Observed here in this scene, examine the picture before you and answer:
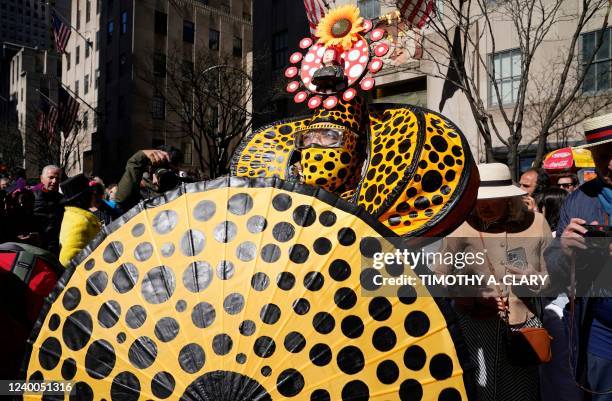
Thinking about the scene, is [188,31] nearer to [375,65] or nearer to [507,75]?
[507,75]

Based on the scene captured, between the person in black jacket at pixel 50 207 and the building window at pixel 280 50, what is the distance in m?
17.1

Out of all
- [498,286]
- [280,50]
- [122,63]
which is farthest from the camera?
[122,63]

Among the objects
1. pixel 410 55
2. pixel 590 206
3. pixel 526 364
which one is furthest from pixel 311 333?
pixel 410 55

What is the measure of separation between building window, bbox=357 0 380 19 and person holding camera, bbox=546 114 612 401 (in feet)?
50.9

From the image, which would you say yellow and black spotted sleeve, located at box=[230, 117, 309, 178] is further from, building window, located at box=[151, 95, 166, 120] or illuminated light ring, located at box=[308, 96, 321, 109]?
building window, located at box=[151, 95, 166, 120]

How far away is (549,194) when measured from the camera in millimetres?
5051

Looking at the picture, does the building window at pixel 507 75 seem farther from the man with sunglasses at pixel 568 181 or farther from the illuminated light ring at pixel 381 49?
the illuminated light ring at pixel 381 49

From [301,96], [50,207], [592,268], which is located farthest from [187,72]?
[592,268]

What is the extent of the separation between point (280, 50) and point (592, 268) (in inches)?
831

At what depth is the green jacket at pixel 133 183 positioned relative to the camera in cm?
429

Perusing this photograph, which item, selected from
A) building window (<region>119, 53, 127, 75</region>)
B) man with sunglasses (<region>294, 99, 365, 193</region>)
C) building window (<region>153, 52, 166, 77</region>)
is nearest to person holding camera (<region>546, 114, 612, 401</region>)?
man with sunglasses (<region>294, 99, 365, 193</region>)

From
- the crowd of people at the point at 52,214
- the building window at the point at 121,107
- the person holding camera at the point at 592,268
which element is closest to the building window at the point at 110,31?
the building window at the point at 121,107

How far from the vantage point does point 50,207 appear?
18.4ft

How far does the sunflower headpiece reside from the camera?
290cm
